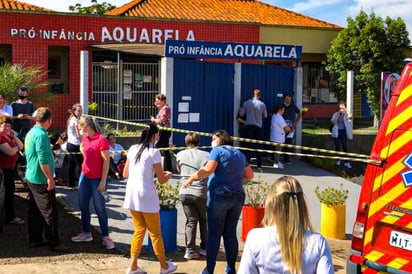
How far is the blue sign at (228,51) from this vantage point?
47.5 ft

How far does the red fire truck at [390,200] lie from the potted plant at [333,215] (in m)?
3.80

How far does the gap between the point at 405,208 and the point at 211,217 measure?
2378mm

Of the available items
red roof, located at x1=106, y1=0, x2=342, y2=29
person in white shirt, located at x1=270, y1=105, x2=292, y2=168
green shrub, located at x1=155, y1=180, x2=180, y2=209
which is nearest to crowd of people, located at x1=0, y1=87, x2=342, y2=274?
green shrub, located at x1=155, y1=180, x2=180, y2=209

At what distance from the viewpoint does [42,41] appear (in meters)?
22.2

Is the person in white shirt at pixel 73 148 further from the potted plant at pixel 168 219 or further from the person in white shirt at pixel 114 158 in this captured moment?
the potted plant at pixel 168 219

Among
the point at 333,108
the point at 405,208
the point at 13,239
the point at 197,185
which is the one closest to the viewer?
the point at 405,208

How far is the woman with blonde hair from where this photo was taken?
375 centimetres

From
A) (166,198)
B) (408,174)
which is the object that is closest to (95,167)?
(166,198)

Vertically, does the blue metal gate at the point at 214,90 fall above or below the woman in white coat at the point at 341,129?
above

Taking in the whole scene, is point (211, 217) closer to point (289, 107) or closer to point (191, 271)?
point (191, 271)

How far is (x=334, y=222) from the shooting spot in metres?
9.54

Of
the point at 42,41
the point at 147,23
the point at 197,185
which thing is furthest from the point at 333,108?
the point at 197,185

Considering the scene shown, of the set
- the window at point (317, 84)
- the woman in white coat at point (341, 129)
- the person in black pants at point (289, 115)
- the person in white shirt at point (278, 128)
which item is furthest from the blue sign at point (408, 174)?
the window at point (317, 84)

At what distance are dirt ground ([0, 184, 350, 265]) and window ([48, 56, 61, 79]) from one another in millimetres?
14161
